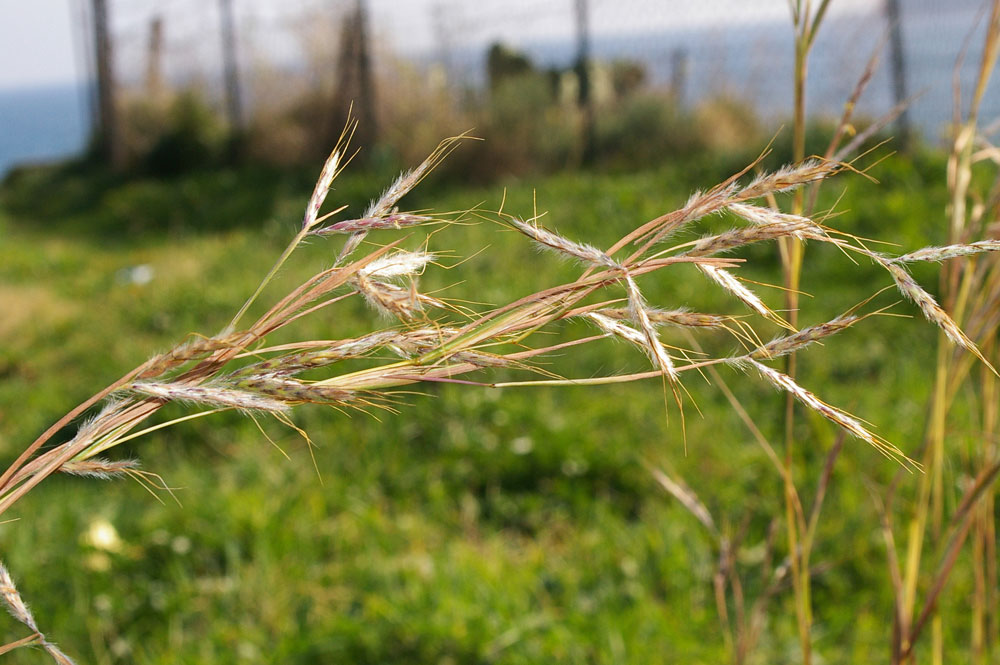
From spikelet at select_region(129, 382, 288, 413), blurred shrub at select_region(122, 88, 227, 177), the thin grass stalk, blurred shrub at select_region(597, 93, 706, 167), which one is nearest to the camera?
spikelet at select_region(129, 382, 288, 413)

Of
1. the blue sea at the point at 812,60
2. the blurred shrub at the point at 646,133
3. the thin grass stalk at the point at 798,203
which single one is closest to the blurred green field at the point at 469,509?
the thin grass stalk at the point at 798,203

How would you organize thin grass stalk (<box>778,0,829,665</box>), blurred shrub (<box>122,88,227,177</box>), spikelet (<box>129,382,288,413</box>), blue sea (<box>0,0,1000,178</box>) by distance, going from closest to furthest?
spikelet (<box>129,382,288,413</box>) < thin grass stalk (<box>778,0,829,665</box>) < blue sea (<box>0,0,1000,178</box>) < blurred shrub (<box>122,88,227,177</box>)

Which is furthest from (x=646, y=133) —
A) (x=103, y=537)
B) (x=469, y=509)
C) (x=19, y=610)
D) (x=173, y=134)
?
(x=19, y=610)

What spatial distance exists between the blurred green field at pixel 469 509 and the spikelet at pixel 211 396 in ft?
2.04

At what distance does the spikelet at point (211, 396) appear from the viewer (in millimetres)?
504

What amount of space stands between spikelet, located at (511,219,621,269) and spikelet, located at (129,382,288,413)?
0.19 meters

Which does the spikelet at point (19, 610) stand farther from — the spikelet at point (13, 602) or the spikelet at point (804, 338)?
the spikelet at point (804, 338)

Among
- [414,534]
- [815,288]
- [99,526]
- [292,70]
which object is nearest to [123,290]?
[99,526]

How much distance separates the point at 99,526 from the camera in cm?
288

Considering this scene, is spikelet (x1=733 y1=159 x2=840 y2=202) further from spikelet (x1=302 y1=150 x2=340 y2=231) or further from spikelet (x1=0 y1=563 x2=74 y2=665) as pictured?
spikelet (x1=0 y1=563 x2=74 y2=665)

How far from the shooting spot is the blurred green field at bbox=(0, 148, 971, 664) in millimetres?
2336

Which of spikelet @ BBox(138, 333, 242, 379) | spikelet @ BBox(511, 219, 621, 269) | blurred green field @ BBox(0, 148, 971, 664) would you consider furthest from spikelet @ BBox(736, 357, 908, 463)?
blurred green field @ BBox(0, 148, 971, 664)

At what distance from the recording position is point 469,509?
310 cm

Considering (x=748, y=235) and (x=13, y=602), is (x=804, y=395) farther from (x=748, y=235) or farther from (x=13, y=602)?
(x=13, y=602)
